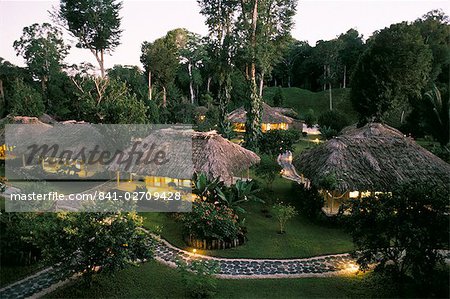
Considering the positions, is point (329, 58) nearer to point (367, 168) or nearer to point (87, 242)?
point (367, 168)

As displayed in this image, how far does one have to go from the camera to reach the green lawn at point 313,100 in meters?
51.6

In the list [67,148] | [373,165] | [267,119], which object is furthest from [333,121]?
[67,148]

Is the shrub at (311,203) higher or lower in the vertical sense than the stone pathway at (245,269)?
higher

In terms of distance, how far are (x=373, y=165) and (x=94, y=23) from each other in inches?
1087

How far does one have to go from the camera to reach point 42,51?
4109 cm

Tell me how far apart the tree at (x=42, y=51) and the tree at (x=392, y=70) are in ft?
118

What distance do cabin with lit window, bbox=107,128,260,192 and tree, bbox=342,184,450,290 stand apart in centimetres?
742

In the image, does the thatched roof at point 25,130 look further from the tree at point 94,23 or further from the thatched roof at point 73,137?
the tree at point 94,23

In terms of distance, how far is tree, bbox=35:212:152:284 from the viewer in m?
8.84

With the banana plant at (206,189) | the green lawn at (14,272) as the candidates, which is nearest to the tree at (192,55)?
the banana plant at (206,189)

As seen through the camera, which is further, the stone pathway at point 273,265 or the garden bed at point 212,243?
the garden bed at point 212,243

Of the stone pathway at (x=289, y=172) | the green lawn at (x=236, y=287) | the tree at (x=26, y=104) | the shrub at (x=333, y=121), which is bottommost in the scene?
the green lawn at (x=236, y=287)

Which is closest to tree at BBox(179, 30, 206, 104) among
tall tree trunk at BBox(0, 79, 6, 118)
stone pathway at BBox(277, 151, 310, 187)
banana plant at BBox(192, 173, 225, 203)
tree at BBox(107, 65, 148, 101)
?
tree at BBox(107, 65, 148, 101)

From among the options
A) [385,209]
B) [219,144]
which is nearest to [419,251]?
[385,209]
